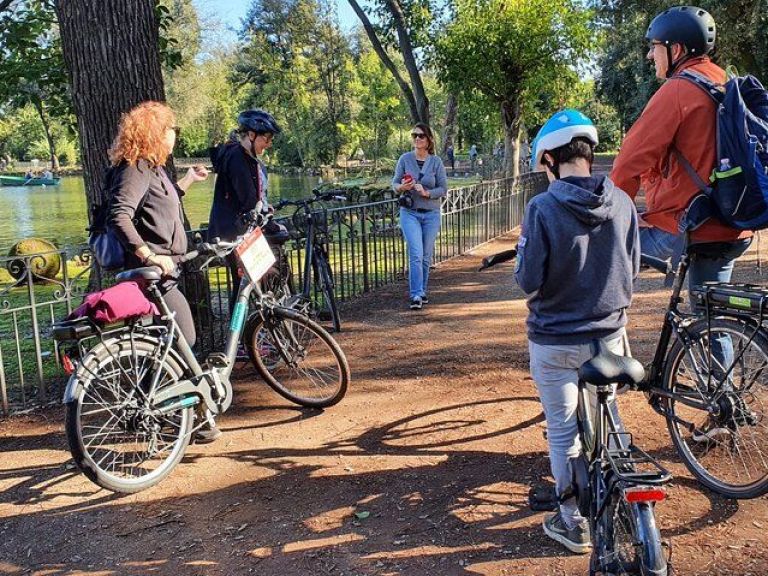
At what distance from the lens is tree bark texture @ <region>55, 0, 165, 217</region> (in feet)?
16.9

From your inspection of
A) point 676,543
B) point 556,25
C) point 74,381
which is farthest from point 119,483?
point 556,25

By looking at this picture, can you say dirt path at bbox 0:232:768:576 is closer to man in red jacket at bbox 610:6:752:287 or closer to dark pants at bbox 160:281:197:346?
dark pants at bbox 160:281:197:346

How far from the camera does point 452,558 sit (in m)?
2.90

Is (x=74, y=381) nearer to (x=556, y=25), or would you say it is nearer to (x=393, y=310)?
(x=393, y=310)

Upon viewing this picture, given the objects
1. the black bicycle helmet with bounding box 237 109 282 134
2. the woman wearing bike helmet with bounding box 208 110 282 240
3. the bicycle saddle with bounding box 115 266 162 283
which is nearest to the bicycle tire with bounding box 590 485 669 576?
the bicycle saddle with bounding box 115 266 162 283

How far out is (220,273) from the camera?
29.8 feet

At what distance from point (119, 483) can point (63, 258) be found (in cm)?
191

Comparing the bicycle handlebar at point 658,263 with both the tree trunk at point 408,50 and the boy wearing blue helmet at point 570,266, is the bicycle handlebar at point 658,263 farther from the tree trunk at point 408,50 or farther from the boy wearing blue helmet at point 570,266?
the tree trunk at point 408,50

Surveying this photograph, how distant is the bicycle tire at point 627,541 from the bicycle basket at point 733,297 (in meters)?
1.19

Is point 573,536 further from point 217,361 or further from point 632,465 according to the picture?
point 217,361

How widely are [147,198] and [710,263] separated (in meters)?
3.05

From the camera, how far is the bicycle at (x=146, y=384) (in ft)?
11.3

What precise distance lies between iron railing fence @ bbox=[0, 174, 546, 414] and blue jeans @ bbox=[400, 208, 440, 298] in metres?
0.70

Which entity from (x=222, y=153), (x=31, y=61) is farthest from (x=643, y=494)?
(x=31, y=61)
